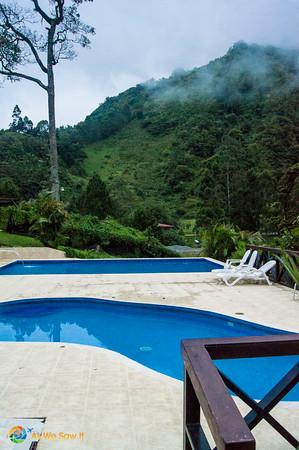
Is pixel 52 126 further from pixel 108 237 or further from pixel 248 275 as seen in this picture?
pixel 248 275

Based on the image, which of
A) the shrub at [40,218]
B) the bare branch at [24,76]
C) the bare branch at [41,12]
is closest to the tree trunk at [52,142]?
the bare branch at [24,76]

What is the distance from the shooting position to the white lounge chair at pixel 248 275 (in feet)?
24.9

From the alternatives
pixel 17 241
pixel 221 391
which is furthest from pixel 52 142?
pixel 221 391

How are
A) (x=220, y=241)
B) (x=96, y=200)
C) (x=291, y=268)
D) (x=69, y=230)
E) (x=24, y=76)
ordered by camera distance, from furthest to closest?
1. (x=96, y=200)
2. (x=24, y=76)
3. (x=69, y=230)
4. (x=220, y=241)
5. (x=291, y=268)

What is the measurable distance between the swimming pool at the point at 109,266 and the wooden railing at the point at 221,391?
9.66 meters

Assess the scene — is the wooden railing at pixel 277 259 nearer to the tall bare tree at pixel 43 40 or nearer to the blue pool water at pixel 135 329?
the blue pool water at pixel 135 329

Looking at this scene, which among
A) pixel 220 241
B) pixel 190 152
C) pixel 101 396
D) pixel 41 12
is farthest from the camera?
pixel 190 152

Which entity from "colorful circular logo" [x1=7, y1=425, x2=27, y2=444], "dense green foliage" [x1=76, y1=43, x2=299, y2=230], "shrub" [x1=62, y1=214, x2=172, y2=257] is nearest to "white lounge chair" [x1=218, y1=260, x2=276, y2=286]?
"colorful circular logo" [x1=7, y1=425, x2=27, y2=444]

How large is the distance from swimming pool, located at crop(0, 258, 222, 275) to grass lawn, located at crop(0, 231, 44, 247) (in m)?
3.13

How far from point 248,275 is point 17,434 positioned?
604 centimetres

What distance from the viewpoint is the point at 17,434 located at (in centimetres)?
227

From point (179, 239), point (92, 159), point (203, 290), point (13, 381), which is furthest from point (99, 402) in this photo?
point (92, 159)

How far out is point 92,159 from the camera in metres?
43.6

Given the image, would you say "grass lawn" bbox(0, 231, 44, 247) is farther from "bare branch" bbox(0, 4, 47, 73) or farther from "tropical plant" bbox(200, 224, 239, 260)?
"bare branch" bbox(0, 4, 47, 73)
